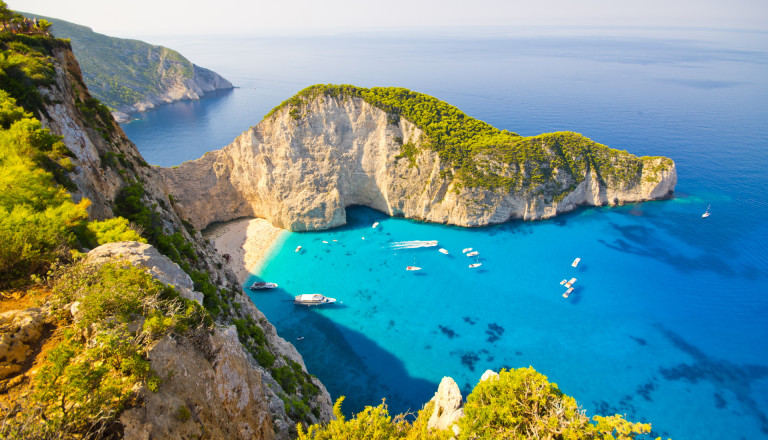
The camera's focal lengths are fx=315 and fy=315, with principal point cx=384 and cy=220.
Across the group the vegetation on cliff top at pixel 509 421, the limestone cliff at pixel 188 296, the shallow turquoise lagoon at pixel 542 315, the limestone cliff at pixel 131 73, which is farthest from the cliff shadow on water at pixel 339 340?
the limestone cliff at pixel 131 73

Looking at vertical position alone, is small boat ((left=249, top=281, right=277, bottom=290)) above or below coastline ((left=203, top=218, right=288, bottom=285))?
below

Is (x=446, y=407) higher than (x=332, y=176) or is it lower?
lower

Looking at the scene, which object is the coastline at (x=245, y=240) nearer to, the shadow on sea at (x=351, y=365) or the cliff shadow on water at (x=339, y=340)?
the cliff shadow on water at (x=339, y=340)

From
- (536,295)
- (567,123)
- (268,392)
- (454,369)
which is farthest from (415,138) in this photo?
(567,123)

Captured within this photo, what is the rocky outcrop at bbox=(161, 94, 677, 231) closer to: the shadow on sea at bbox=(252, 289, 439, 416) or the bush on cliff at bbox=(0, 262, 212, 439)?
the shadow on sea at bbox=(252, 289, 439, 416)

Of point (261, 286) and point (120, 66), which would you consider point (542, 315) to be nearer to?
point (261, 286)

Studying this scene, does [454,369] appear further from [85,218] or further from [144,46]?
[144,46]

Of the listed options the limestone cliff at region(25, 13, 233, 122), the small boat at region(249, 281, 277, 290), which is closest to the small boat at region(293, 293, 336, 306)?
the small boat at region(249, 281, 277, 290)

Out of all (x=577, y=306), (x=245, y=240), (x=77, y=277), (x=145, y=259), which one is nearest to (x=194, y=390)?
(x=77, y=277)
